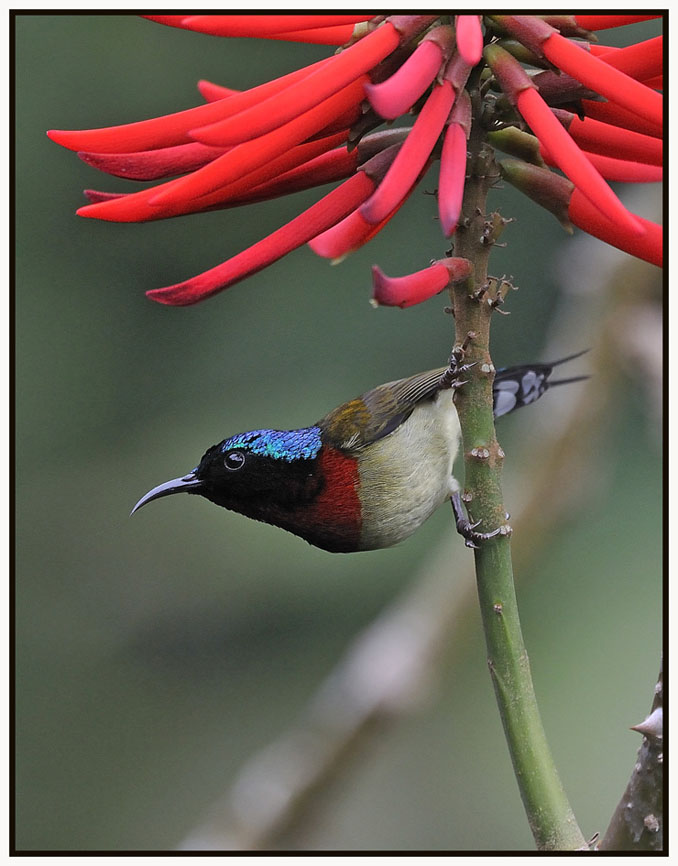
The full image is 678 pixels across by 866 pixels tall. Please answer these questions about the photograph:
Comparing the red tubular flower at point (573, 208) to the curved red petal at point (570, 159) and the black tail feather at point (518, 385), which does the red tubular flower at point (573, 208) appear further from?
the black tail feather at point (518, 385)

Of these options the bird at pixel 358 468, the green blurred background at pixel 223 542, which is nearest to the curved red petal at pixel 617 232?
the bird at pixel 358 468

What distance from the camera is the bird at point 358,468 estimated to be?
0.56 metres

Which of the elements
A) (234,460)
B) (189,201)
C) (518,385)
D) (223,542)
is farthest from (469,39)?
(223,542)

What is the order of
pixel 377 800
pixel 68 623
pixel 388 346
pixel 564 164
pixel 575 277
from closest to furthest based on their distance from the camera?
pixel 564 164 → pixel 575 277 → pixel 388 346 → pixel 377 800 → pixel 68 623

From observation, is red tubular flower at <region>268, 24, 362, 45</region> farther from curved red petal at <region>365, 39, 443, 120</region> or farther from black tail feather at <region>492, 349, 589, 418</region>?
black tail feather at <region>492, 349, 589, 418</region>

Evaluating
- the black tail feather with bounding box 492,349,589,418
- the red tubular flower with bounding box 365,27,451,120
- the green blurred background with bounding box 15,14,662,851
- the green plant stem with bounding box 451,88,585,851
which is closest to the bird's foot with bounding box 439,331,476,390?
the green plant stem with bounding box 451,88,585,851

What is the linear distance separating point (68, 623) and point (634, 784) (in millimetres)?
1476

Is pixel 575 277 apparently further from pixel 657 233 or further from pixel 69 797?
pixel 69 797

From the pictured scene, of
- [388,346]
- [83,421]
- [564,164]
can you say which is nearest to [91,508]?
[83,421]

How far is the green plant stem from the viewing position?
43cm

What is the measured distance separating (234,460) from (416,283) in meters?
0.23

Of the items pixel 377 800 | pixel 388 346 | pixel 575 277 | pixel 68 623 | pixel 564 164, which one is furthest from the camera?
pixel 68 623

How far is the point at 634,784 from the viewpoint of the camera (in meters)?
0.45

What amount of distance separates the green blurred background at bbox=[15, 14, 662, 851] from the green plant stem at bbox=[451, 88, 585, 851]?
78 centimetres
